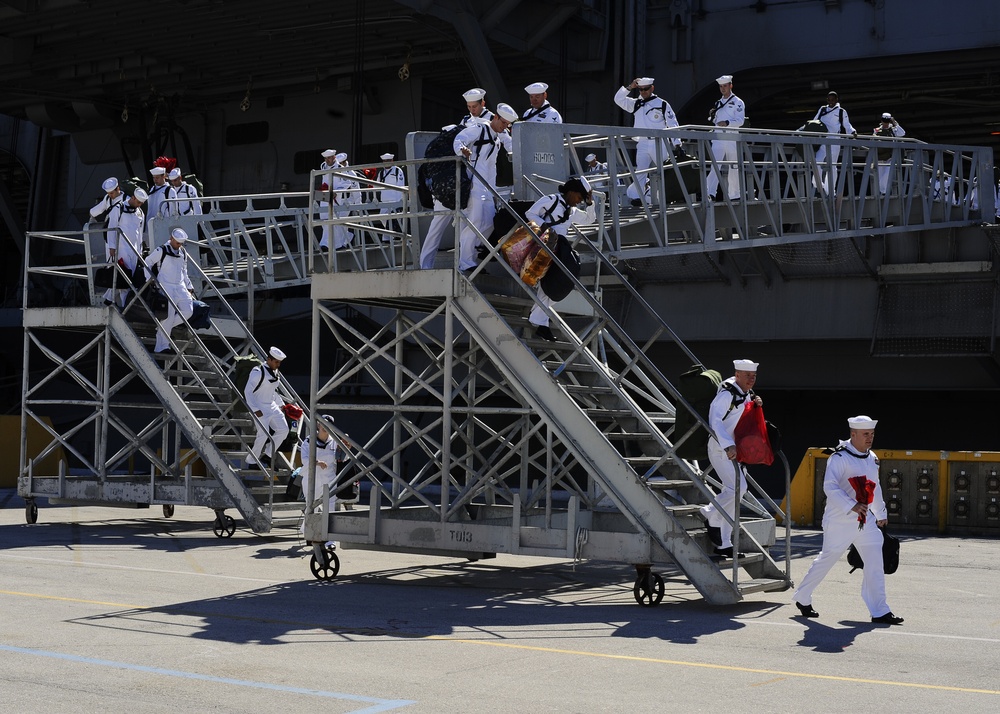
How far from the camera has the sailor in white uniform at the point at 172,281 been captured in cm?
1812

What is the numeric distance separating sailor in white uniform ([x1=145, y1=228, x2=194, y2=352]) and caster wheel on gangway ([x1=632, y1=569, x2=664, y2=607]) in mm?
9401

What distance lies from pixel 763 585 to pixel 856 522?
121cm

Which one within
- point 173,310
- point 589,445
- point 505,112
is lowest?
point 589,445

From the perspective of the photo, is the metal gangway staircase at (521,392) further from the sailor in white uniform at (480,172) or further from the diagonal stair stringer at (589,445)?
the sailor in white uniform at (480,172)

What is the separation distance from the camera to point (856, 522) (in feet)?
35.3

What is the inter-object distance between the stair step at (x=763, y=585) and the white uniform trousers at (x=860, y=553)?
52 cm

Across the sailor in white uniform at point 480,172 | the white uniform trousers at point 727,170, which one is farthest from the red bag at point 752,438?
the white uniform trousers at point 727,170

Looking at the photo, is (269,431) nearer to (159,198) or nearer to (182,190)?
(159,198)

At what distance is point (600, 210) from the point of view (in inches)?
572

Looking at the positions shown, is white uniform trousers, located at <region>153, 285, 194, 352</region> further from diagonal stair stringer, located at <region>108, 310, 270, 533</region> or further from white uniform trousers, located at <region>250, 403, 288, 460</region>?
white uniform trousers, located at <region>250, 403, 288, 460</region>

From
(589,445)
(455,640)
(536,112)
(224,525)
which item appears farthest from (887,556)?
(224,525)

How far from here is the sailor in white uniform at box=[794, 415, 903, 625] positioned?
35.2 feet

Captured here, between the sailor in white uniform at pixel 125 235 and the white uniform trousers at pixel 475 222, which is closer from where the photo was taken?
the white uniform trousers at pixel 475 222

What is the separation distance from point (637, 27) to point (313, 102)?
10709mm
